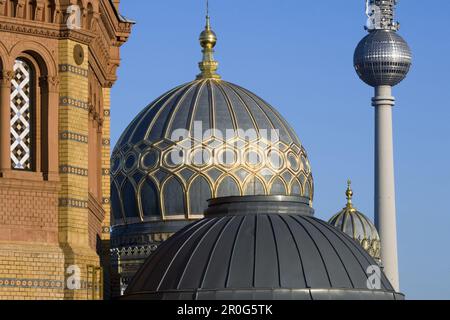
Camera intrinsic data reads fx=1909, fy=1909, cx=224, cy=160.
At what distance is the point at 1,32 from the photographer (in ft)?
156

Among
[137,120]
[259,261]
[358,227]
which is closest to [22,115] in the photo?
[259,261]

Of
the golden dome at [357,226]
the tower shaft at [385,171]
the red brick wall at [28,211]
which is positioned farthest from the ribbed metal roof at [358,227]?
the tower shaft at [385,171]

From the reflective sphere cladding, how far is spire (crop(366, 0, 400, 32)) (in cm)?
129

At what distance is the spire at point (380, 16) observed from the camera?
175625mm

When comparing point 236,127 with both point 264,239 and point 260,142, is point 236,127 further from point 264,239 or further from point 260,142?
point 264,239

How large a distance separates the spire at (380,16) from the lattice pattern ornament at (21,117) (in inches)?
5055

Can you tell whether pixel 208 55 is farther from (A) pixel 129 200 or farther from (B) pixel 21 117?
(B) pixel 21 117

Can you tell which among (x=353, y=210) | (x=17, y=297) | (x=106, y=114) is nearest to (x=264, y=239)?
(x=17, y=297)

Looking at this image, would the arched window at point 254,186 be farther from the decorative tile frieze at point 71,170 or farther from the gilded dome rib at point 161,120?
the decorative tile frieze at point 71,170

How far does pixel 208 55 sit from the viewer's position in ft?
262

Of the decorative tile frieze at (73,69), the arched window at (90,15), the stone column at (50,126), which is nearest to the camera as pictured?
the stone column at (50,126)

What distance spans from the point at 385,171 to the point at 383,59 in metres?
10.4
